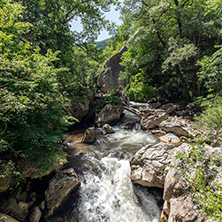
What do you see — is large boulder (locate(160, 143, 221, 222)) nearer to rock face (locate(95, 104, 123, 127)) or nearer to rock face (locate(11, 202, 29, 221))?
rock face (locate(11, 202, 29, 221))

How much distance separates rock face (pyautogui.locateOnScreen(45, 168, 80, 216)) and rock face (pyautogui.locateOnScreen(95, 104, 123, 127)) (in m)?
7.73

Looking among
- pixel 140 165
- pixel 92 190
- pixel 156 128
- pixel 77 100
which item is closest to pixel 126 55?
pixel 77 100

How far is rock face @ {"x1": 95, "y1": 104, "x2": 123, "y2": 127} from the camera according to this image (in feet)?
41.4

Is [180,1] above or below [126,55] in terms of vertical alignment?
above

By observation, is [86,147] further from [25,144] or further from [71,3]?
[71,3]

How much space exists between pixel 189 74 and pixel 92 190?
14.3m

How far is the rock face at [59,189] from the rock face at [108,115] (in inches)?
304

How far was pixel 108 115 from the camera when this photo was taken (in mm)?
12852

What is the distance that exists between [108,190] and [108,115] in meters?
8.39

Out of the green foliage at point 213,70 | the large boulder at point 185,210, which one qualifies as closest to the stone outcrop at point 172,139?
the green foliage at point 213,70

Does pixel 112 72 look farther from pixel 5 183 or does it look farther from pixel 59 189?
pixel 5 183

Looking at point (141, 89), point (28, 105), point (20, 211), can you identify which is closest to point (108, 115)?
point (141, 89)

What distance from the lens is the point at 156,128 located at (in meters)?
10.3

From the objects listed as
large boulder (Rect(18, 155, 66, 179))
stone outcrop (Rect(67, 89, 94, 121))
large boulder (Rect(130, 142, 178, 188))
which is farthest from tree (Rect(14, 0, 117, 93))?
large boulder (Rect(130, 142, 178, 188))
